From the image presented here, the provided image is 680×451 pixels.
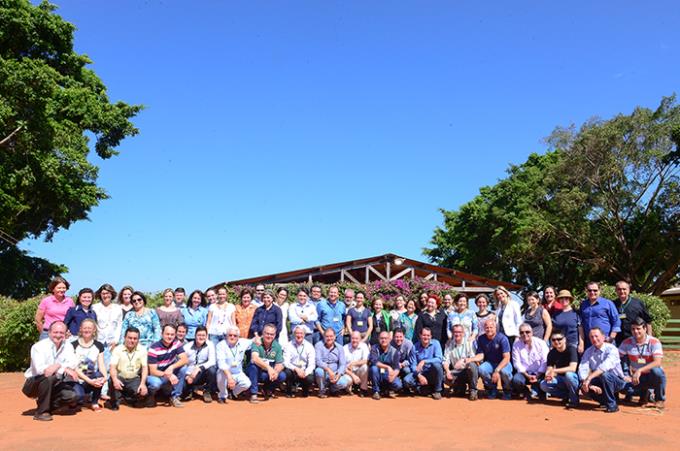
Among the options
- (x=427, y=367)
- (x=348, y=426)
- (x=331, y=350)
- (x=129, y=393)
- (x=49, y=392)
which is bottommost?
(x=348, y=426)

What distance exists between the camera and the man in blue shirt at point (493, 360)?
771 cm

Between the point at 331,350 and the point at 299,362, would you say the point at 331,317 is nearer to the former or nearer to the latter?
the point at 331,350

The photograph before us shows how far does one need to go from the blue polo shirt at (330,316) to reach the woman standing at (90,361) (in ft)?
11.1

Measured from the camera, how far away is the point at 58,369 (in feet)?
20.8

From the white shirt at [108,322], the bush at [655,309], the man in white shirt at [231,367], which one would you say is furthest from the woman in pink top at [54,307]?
the bush at [655,309]

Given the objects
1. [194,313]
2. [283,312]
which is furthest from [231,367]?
[283,312]

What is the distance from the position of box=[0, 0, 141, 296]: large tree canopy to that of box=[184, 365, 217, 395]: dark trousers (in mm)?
10783

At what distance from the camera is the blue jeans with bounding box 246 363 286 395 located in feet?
25.1

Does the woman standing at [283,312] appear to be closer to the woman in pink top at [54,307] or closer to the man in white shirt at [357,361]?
the man in white shirt at [357,361]

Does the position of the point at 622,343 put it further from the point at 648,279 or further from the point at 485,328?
the point at 648,279

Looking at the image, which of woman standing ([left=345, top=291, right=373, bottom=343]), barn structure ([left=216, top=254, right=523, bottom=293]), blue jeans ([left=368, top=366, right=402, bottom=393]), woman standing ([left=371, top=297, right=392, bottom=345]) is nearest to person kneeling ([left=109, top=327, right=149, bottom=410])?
blue jeans ([left=368, top=366, right=402, bottom=393])

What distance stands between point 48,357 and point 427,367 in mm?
4924

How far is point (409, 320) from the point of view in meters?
8.86

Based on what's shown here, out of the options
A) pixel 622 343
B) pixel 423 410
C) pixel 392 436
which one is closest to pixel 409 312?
pixel 423 410
